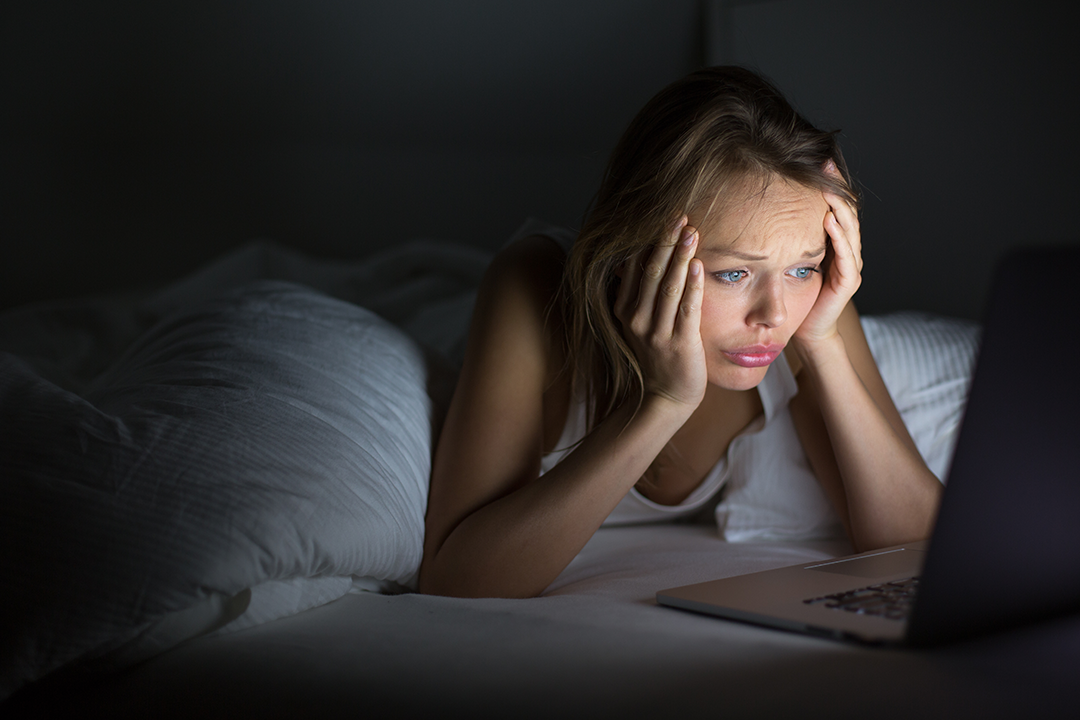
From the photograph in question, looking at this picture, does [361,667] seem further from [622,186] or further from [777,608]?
[622,186]

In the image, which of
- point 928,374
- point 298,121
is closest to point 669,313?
point 928,374

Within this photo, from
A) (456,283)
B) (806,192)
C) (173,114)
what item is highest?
(173,114)

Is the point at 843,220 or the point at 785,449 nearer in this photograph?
the point at 843,220

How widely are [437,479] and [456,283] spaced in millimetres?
880

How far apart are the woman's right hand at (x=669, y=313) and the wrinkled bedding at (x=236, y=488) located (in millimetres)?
198

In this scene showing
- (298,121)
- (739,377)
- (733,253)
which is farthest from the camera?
(298,121)

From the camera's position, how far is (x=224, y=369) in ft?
2.69

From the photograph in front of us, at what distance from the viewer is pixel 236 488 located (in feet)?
2.07

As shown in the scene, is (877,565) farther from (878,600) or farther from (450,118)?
(450,118)

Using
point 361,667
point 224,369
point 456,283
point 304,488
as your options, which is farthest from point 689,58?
point 361,667

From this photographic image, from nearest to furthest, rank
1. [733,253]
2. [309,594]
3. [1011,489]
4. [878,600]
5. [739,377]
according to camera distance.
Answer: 1. [1011,489]
2. [878,600]
3. [309,594]
4. [733,253]
5. [739,377]

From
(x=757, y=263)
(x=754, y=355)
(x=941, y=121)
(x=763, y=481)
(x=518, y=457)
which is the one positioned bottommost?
(x=763, y=481)

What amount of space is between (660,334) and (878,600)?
1.14 ft

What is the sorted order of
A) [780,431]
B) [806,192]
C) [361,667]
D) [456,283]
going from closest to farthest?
[361,667] < [806,192] < [780,431] < [456,283]
